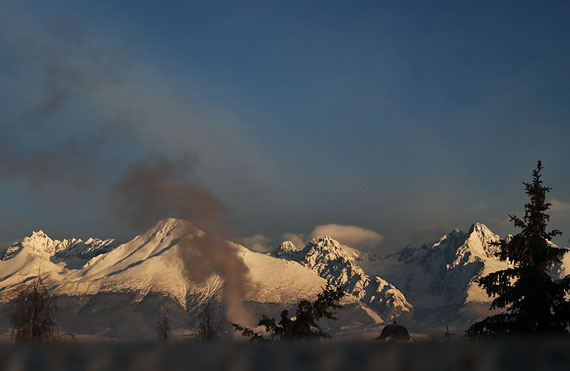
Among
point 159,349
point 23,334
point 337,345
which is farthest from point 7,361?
point 23,334

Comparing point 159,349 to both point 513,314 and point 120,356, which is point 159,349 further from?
point 513,314

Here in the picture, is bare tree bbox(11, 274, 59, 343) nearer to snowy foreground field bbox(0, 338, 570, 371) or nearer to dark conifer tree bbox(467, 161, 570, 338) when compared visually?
dark conifer tree bbox(467, 161, 570, 338)

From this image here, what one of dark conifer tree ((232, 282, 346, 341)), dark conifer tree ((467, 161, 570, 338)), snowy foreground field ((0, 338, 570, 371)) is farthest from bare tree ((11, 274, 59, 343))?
snowy foreground field ((0, 338, 570, 371))

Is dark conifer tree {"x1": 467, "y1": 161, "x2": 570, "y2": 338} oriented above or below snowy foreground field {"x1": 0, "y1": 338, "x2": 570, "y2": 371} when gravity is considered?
above

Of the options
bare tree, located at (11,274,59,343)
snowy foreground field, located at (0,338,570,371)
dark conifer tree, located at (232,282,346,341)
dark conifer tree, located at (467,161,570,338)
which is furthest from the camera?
dark conifer tree, located at (232,282,346,341)

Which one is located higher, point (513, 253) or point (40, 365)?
point (513, 253)

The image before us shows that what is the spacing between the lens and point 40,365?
Answer: 2.90m

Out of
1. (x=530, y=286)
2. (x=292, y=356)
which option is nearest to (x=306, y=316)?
(x=530, y=286)

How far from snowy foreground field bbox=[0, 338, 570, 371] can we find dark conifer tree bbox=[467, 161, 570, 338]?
22.5 m

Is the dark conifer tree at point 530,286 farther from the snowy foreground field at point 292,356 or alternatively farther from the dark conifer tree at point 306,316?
the snowy foreground field at point 292,356

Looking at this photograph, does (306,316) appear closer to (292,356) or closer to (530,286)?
(530,286)

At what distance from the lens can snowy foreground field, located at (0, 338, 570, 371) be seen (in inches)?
111

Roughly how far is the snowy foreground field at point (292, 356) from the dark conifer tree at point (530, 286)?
22.5 metres

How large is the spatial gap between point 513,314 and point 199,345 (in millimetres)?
25612
